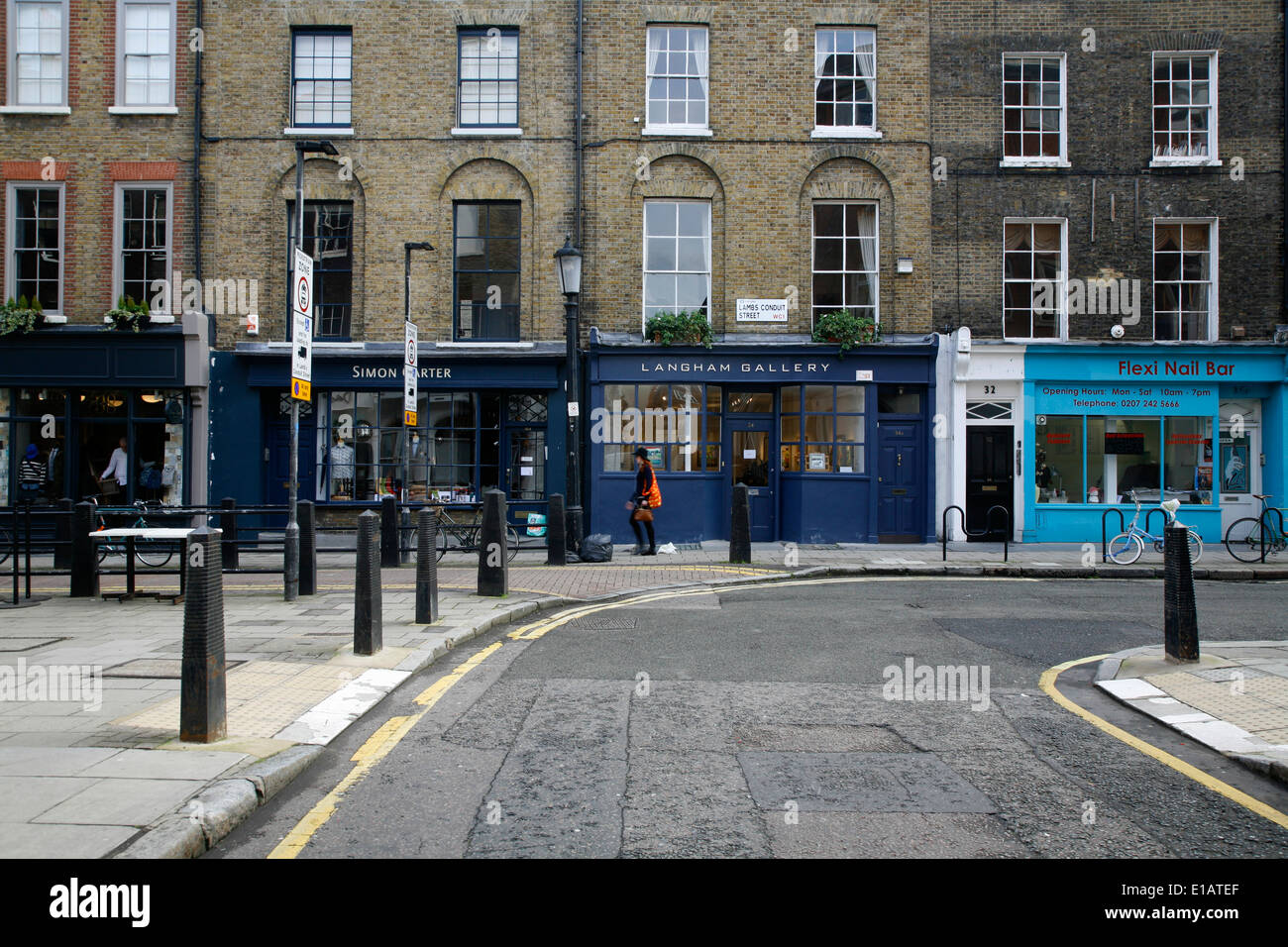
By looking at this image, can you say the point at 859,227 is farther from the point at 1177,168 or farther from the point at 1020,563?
the point at 1020,563

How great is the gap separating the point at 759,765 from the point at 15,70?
2225cm

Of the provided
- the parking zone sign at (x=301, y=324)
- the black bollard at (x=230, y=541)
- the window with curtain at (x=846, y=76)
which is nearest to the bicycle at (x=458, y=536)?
the black bollard at (x=230, y=541)

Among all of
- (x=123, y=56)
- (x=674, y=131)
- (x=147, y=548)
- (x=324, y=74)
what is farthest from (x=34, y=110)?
(x=674, y=131)

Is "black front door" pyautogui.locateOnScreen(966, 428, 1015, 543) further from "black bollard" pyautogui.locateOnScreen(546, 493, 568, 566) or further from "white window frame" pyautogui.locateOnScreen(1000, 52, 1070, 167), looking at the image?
"black bollard" pyautogui.locateOnScreen(546, 493, 568, 566)

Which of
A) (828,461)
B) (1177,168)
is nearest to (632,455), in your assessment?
(828,461)

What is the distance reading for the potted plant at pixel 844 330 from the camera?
18719 millimetres

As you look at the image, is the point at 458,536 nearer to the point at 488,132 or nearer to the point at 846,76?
the point at 488,132

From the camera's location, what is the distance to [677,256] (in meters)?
19.5

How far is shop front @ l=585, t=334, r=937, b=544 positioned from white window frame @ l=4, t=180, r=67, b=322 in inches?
438

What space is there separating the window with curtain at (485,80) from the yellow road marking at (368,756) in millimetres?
14829

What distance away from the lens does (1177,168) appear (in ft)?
63.1

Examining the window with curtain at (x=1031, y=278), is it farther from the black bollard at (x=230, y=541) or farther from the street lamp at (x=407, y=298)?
the black bollard at (x=230, y=541)

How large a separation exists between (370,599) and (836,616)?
5041 mm
